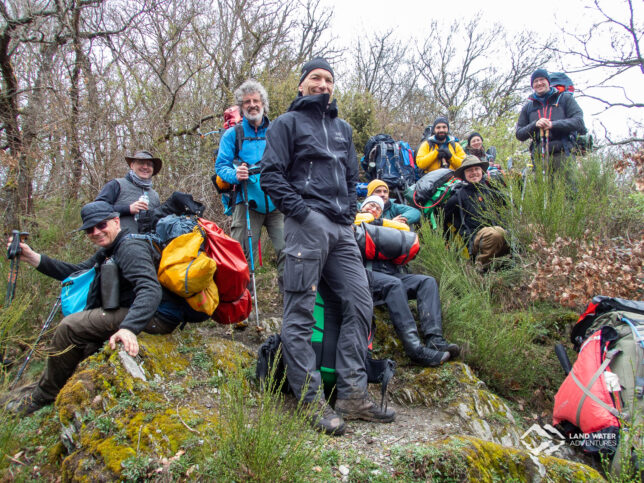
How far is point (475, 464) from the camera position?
93.8 inches

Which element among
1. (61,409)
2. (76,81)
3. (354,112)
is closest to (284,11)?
(354,112)

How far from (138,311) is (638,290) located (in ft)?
14.9

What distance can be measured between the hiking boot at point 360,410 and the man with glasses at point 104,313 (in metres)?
1.52

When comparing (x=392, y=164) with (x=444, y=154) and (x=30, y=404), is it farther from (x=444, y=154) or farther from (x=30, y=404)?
(x=30, y=404)

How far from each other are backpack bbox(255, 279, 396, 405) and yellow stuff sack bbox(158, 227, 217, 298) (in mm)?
699

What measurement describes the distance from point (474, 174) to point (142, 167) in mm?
4170

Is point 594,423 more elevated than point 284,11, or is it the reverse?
point 284,11

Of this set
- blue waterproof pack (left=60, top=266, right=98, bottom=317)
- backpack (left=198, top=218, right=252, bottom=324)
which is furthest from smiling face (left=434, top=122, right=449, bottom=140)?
blue waterproof pack (left=60, top=266, right=98, bottom=317)

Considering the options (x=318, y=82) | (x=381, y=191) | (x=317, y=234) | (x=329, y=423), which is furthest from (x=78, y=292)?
(x=381, y=191)

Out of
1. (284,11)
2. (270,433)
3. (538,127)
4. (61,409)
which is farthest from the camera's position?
(284,11)

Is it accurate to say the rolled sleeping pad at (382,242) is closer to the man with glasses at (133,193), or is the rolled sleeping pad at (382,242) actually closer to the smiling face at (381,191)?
the smiling face at (381,191)

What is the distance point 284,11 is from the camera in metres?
11.2

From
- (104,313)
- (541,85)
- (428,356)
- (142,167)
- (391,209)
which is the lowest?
(428,356)

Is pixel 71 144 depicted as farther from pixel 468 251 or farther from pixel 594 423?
pixel 594 423
